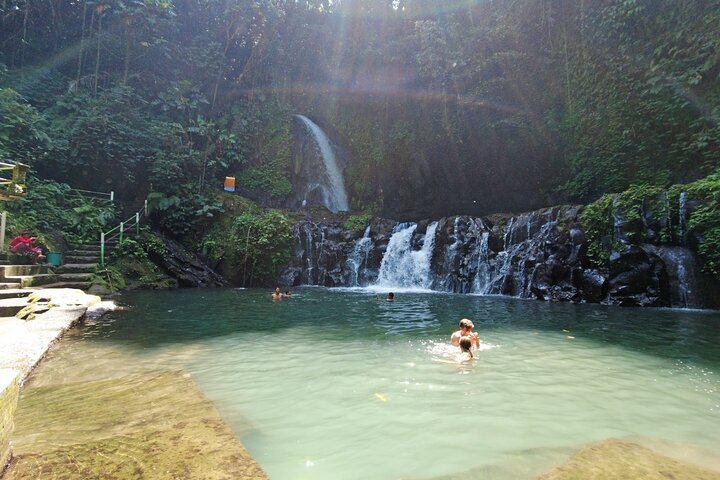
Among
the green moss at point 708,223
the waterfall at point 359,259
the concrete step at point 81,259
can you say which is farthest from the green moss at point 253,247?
the green moss at point 708,223

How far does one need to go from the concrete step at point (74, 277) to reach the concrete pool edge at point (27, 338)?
12.1ft

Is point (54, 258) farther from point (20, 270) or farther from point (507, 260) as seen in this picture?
point (507, 260)

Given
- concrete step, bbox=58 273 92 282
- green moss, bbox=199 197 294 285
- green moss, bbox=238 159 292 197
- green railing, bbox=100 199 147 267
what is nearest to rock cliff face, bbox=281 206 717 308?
green moss, bbox=199 197 294 285

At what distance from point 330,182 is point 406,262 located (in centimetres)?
893

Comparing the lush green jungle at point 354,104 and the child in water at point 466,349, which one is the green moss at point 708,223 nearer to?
the lush green jungle at point 354,104

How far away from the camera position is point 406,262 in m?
17.2

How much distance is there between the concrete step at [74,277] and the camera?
12.6m

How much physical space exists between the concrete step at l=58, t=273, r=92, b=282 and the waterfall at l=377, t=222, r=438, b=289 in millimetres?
10545

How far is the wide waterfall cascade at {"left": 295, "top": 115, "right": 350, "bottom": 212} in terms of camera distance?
23625 mm

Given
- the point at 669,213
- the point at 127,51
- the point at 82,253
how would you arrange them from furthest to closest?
the point at 127,51
the point at 82,253
the point at 669,213

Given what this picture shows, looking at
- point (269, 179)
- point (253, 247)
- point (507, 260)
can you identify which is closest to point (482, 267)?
point (507, 260)

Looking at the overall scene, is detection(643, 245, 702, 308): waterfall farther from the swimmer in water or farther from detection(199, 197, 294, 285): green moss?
detection(199, 197, 294, 285): green moss

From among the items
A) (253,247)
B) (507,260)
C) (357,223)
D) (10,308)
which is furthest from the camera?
(357,223)

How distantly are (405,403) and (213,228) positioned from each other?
17.0 meters
